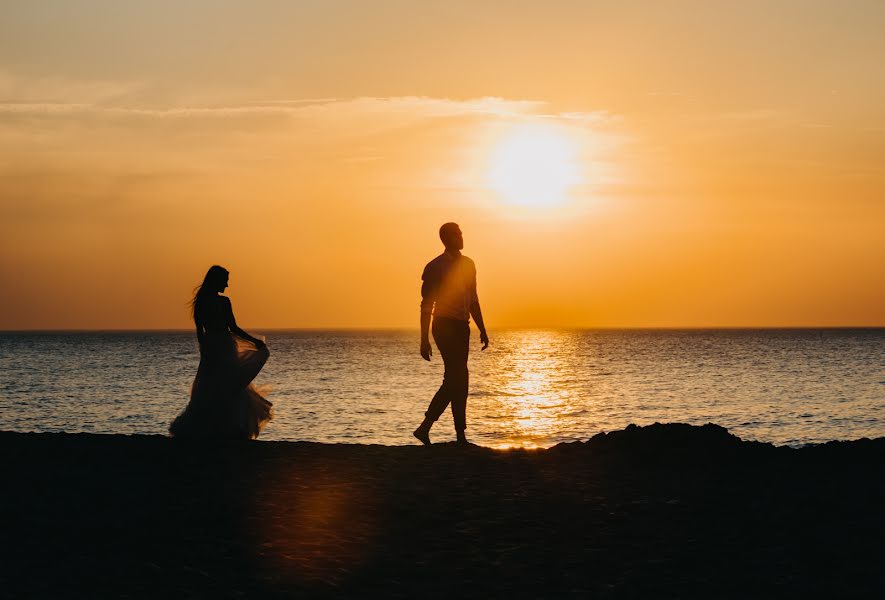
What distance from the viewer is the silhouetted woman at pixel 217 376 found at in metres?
11.8

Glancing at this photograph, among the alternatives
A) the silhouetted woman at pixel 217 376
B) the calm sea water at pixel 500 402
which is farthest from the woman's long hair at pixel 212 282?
the calm sea water at pixel 500 402

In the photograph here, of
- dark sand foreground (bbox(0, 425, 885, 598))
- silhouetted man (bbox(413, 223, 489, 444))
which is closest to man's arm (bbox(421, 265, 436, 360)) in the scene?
silhouetted man (bbox(413, 223, 489, 444))

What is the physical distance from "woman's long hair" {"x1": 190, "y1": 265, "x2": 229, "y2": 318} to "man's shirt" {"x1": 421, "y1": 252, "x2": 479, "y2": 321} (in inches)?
102

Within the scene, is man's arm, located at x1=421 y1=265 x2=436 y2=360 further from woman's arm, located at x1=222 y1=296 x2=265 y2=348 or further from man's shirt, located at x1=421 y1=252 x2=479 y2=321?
woman's arm, located at x1=222 y1=296 x2=265 y2=348

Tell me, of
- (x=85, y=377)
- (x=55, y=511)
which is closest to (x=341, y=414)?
(x=55, y=511)

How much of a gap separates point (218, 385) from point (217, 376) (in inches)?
4.7

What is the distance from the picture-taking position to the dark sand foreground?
6027mm

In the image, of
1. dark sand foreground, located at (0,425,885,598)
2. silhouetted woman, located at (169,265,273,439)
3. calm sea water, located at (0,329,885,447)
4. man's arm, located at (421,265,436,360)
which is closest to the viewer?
dark sand foreground, located at (0,425,885,598)

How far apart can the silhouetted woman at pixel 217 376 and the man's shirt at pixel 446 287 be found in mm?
2335

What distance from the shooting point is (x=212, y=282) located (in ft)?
38.5

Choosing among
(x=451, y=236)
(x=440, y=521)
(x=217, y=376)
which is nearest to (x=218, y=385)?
(x=217, y=376)

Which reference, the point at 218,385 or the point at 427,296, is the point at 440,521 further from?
the point at 218,385

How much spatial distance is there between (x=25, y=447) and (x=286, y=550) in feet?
17.7

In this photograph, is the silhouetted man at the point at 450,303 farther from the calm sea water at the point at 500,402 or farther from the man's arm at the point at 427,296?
the calm sea water at the point at 500,402
